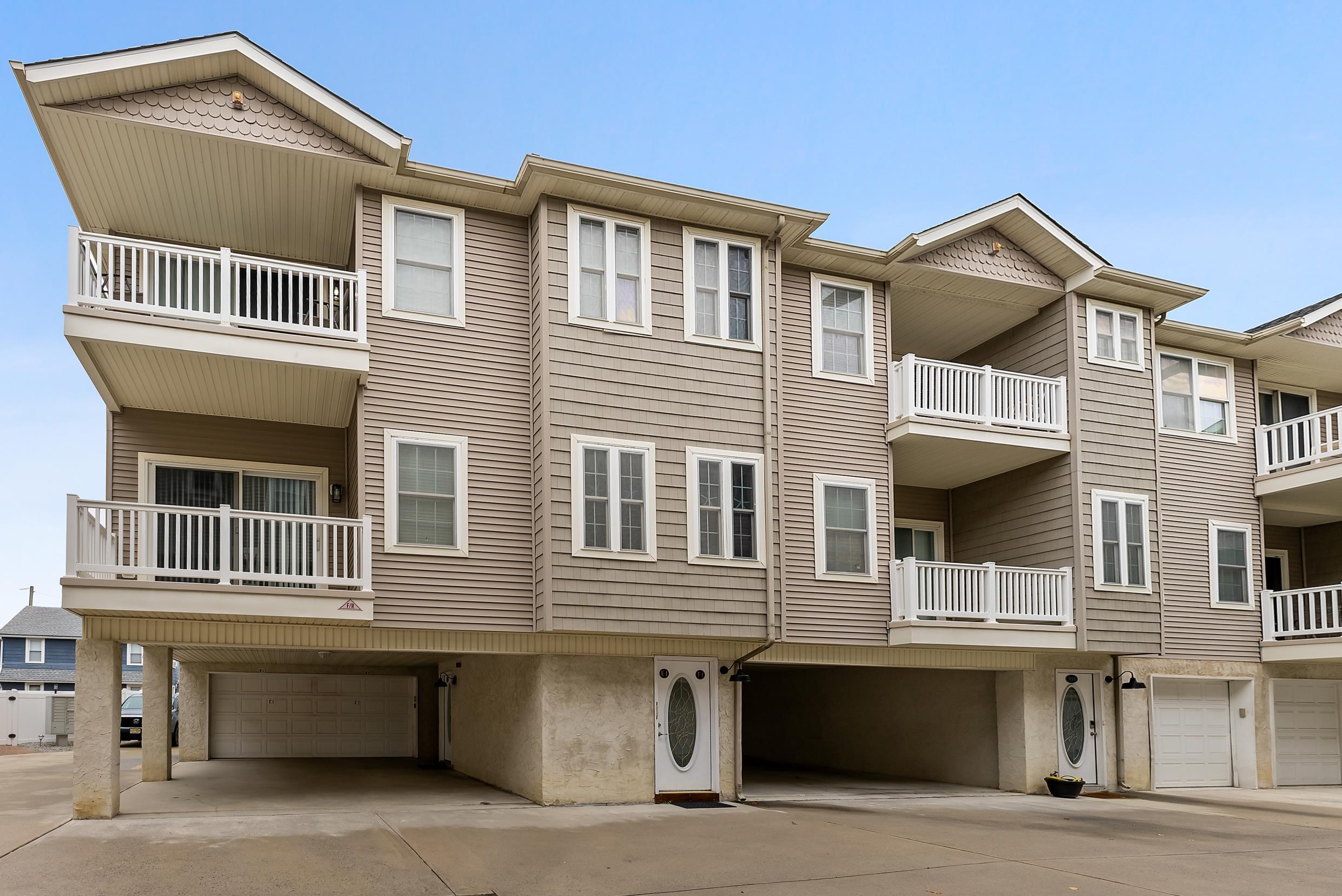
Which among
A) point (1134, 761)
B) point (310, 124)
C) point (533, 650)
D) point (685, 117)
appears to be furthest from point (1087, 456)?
point (685, 117)

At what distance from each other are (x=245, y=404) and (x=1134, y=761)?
52.4ft

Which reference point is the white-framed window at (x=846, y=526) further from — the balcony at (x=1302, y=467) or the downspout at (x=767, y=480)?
the balcony at (x=1302, y=467)

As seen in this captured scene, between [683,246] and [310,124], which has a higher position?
[310,124]

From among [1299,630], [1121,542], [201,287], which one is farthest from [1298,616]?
[201,287]

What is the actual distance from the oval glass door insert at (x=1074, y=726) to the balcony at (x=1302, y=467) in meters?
5.88

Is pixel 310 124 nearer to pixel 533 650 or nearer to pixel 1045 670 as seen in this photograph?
pixel 533 650

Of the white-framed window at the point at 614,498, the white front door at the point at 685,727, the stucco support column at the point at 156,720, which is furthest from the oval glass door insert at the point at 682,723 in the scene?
the stucco support column at the point at 156,720

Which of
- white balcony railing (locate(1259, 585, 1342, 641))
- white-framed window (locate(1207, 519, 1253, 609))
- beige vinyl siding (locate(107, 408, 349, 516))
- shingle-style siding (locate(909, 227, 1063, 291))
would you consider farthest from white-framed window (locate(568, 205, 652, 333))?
white balcony railing (locate(1259, 585, 1342, 641))

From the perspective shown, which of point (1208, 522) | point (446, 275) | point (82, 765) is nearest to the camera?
point (82, 765)

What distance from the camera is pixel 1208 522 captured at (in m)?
20.3

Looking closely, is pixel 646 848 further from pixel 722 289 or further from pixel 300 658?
pixel 300 658

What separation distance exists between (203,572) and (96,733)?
2.33 m

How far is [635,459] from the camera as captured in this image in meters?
15.4

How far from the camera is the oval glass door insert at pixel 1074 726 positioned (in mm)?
18688
